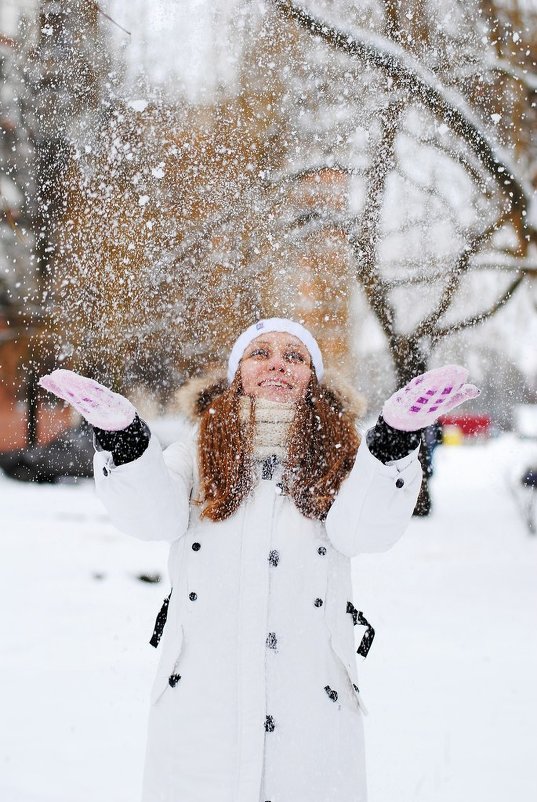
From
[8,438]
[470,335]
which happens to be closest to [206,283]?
[470,335]

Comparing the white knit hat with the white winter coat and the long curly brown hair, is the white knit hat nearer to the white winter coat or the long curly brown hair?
the long curly brown hair

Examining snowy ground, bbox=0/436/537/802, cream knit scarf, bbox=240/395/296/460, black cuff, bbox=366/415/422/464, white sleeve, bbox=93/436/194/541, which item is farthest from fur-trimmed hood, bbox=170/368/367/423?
snowy ground, bbox=0/436/537/802

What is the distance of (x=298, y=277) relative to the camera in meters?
5.50

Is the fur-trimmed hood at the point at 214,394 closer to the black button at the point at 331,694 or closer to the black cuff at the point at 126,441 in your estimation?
the black cuff at the point at 126,441

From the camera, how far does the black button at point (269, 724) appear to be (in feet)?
4.29

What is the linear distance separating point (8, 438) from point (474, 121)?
9.23m

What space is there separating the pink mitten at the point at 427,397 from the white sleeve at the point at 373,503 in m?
0.08

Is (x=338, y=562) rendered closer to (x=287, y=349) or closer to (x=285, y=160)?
(x=287, y=349)

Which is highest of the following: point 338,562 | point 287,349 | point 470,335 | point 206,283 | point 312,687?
point 206,283

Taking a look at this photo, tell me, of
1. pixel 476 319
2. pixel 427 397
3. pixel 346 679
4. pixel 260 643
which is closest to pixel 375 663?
pixel 476 319

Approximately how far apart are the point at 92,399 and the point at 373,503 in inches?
21.1

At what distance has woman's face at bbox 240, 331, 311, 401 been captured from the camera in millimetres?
1604

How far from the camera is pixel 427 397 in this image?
1.18 metres

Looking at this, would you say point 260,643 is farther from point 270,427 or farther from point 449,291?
point 449,291
